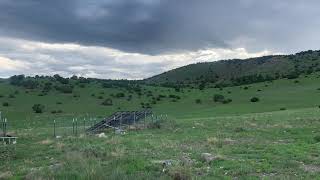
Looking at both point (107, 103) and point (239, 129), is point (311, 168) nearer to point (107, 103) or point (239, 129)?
point (239, 129)

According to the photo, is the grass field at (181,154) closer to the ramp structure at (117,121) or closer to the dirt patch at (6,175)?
the dirt patch at (6,175)

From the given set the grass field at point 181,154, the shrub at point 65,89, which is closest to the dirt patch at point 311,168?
the grass field at point 181,154

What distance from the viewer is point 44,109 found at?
84375mm

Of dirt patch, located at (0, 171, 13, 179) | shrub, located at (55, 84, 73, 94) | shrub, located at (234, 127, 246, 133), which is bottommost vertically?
dirt patch, located at (0, 171, 13, 179)

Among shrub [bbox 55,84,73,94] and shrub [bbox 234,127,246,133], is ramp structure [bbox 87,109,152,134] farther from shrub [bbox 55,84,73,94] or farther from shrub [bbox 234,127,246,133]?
shrub [bbox 55,84,73,94]

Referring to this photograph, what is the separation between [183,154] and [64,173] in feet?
25.7

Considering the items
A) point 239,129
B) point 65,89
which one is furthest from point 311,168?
point 65,89

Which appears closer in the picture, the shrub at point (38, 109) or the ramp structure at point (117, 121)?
the ramp structure at point (117, 121)

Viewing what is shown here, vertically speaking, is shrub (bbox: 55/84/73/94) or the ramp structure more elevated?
shrub (bbox: 55/84/73/94)

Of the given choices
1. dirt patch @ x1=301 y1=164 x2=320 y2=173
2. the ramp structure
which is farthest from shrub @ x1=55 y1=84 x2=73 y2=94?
dirt patch @ x1=301 y1=164 x2=320 y2=173

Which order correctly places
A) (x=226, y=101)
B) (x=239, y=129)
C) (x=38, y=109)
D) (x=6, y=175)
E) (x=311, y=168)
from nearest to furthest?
(x=6, y=175) → (x=311, y=168) → (x=239, y=129) → (x=38, y=109) → (x=226, y=101)

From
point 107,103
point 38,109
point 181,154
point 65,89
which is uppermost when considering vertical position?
point 65,89

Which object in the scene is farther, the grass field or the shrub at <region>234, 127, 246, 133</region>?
the shrub at <region>234, 127, 246, 133</region>

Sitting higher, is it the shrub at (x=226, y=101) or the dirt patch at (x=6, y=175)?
the shrub at (x=226, y=101)
